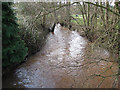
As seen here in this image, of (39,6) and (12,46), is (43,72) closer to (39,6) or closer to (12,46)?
(12,46)

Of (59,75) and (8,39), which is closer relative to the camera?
(8,39)

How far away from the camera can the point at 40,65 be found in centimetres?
454

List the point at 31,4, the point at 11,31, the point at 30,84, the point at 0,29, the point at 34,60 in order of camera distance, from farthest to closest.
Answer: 1. the point at 31,4
2. the point at 34,60
3. the point at 30,84
4. the point at 11,31
5. the point at 0,29

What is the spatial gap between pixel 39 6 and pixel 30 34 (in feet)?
10.3

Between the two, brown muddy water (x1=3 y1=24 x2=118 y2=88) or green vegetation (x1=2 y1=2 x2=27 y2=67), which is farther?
brown muddy water (x1=3 y1=24 x2=118 y2=88)

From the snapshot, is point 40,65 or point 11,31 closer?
point 11,31

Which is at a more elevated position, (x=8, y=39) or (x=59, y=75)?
(x=8, y=39)

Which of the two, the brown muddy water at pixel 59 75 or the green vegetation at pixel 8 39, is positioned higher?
the green vegetation at pixel 8 39

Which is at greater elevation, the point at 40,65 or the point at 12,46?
the point at 12,46

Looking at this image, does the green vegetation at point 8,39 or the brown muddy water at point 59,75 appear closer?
the green vegetation at point 8,39

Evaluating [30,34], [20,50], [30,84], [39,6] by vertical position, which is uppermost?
[39,6]

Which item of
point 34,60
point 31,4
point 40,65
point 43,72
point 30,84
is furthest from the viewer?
point 31,4

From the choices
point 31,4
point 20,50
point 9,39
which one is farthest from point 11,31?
point 31,4

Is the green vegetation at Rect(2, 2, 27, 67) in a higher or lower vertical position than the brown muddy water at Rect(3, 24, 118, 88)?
higher
